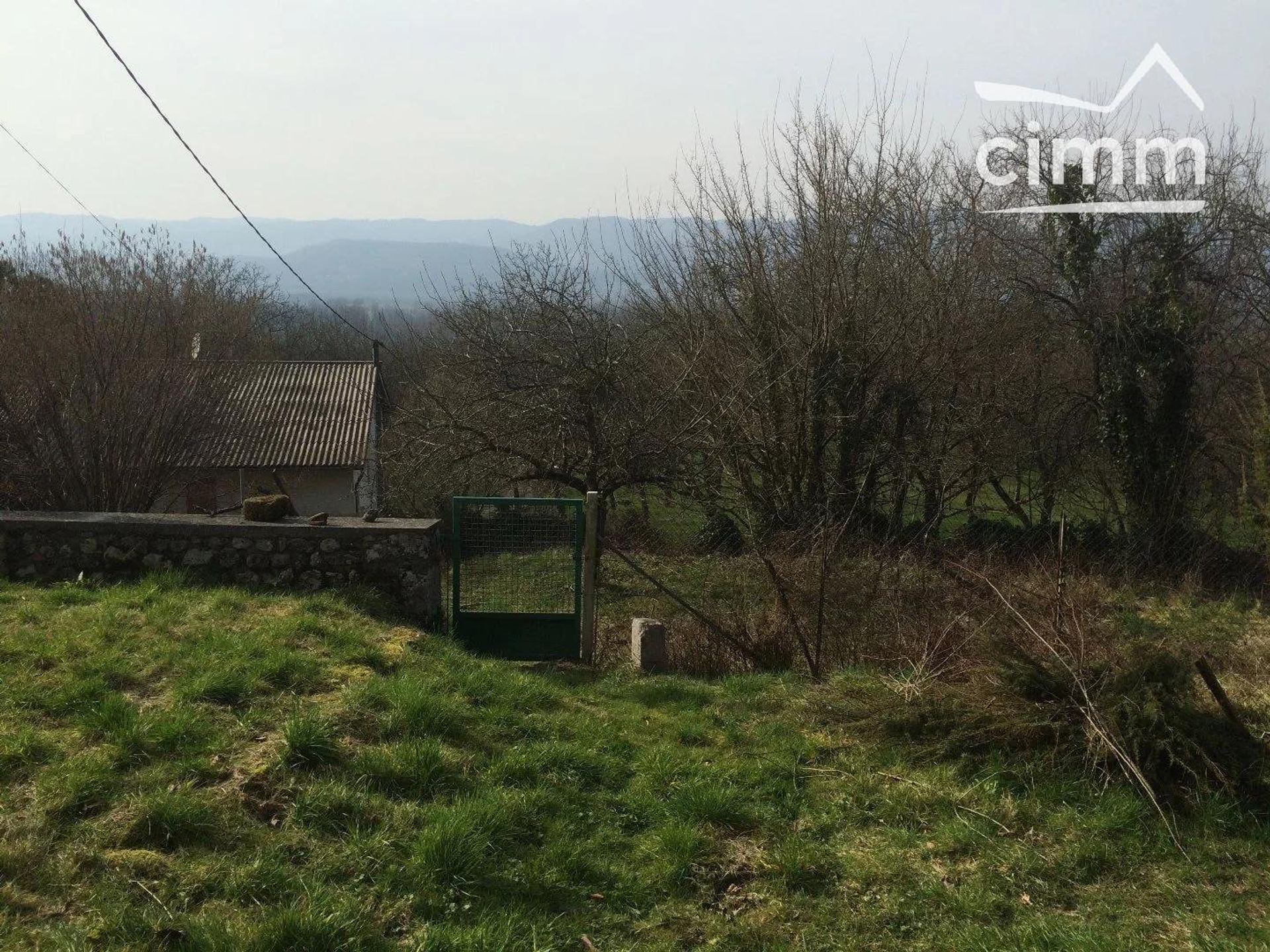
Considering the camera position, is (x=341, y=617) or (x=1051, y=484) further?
(x=1051, y=484)

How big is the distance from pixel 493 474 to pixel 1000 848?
14054mm

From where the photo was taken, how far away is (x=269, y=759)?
471 centimetres

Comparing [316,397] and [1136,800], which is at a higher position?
[316,397]

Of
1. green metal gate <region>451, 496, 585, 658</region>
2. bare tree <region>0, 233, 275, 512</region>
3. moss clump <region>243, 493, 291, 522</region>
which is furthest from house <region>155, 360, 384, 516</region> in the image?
green metal gate <region>451, 496, 585, 658</region>

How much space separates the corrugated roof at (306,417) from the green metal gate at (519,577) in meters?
20.1

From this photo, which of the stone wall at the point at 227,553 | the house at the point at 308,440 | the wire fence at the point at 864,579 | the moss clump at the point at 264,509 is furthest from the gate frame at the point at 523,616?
the house at the point at 308,440

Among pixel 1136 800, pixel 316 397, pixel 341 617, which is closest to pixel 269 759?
pixel 341 617

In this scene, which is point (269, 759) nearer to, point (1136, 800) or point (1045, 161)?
point (1136, 800)

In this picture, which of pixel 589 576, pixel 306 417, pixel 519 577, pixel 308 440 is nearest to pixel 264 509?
pixel 519 577

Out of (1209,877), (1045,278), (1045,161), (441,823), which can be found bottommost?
(1209,877)

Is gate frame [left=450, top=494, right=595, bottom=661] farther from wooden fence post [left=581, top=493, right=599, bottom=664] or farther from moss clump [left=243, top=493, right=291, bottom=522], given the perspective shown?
moss clump [left=243, top=493, right=291, bottom=522]

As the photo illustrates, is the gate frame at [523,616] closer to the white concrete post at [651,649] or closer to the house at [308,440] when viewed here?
the white concrete post at [651,649]

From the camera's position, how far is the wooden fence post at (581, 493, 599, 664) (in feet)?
26.7

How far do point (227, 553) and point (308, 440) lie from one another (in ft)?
76.4
